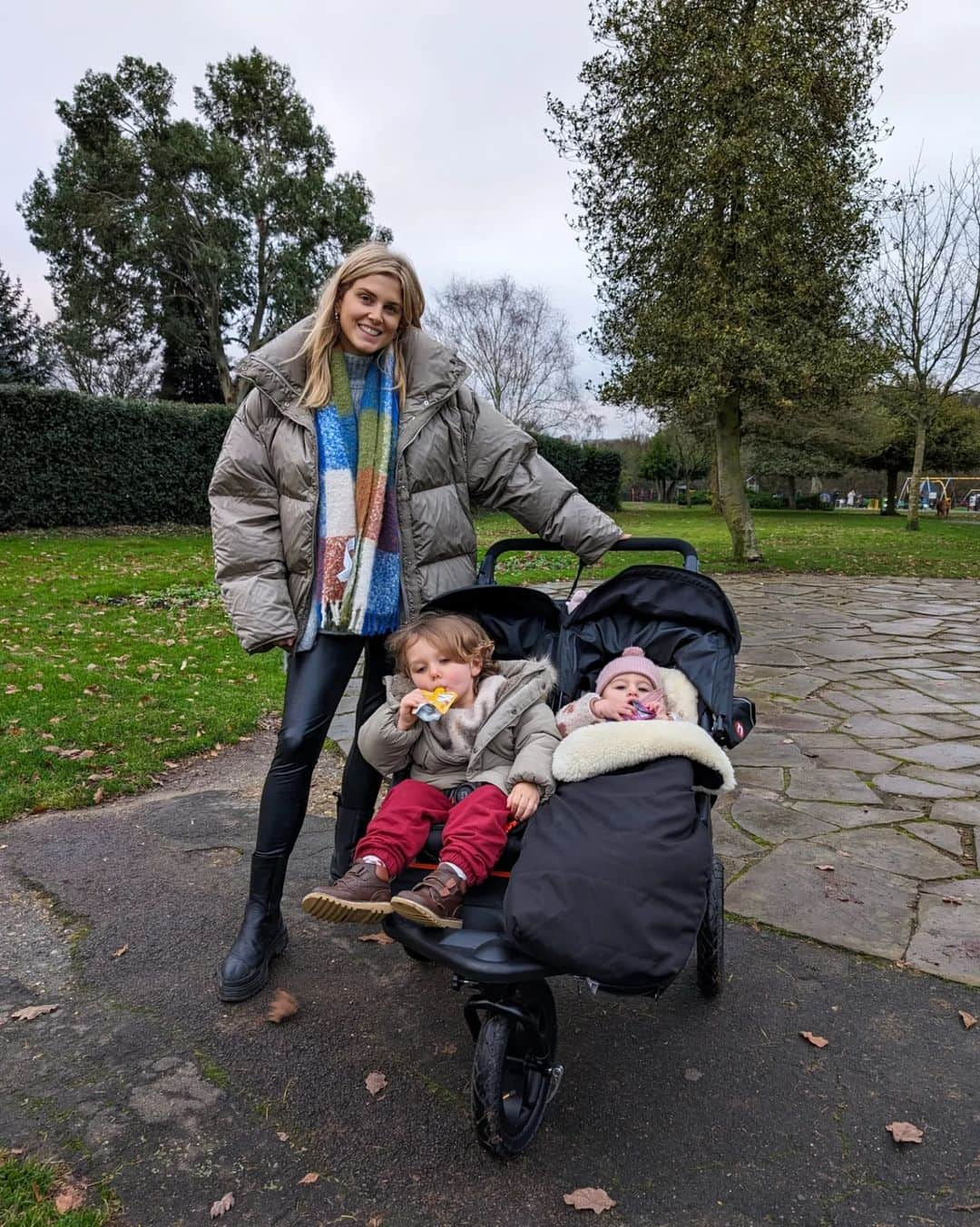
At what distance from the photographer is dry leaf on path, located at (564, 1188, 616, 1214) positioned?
1883 mm

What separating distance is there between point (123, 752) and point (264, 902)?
8.56 ft

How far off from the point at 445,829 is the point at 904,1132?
141cm

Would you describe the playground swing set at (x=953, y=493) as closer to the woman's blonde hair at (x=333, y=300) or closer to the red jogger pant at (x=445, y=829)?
the woman's blonde hair at (x=333, y=300)

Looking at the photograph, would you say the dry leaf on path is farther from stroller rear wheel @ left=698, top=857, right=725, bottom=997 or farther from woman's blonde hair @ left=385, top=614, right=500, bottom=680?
woman's blonde hair @ left=385, top=614, right=500, bottom=680

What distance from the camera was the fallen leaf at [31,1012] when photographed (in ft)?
8.39

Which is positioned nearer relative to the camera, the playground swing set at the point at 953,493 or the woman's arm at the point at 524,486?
the woman's arm at the point at 524,486

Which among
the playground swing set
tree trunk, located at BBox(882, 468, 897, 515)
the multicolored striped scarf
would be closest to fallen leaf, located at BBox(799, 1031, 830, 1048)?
the multicolored striped scarf

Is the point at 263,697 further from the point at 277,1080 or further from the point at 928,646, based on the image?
the point at 928,646

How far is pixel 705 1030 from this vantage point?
256 centimetres

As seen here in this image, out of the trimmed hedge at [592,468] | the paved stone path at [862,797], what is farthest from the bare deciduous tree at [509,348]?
the paved stone path at [862,797]

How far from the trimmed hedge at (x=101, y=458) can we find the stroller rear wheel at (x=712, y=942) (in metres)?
15.6

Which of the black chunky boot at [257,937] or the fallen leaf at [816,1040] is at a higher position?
the black chunky boot at [257,937]

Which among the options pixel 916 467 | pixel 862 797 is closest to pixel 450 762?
pixel 862 797

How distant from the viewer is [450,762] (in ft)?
8.18
